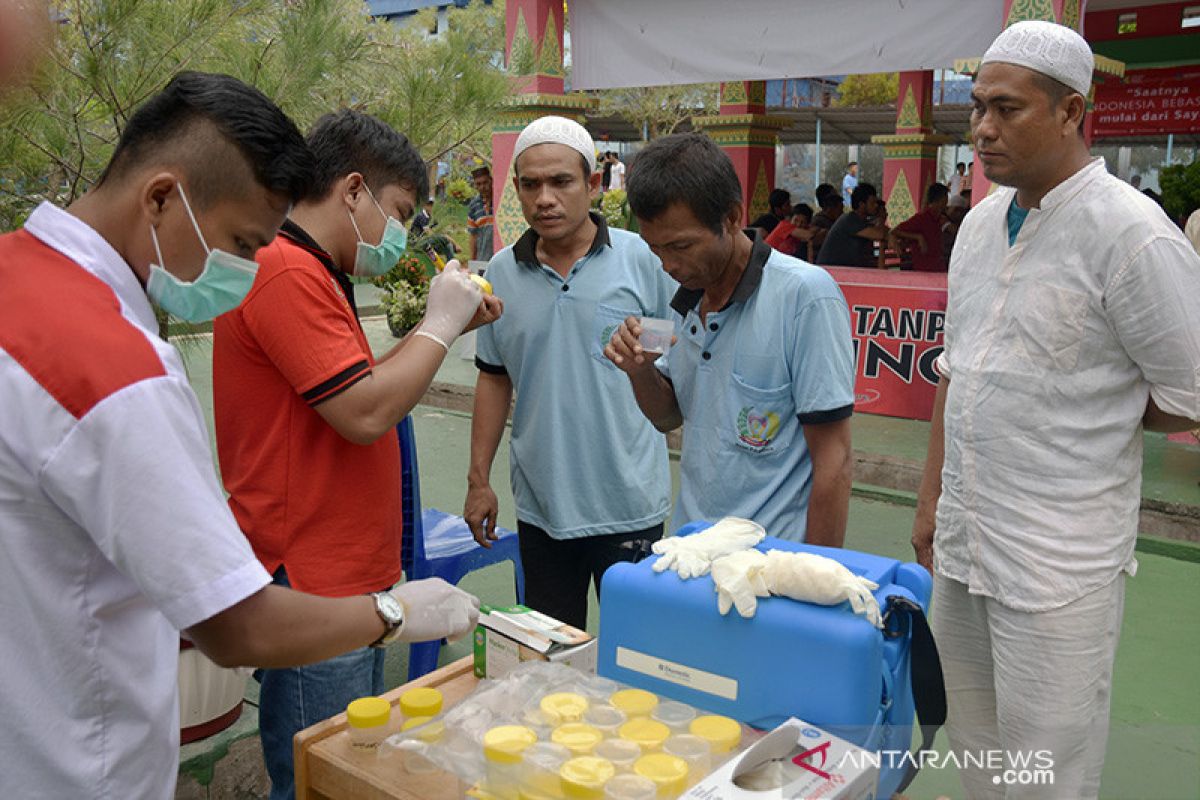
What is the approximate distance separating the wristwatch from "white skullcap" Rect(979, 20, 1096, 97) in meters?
1.45

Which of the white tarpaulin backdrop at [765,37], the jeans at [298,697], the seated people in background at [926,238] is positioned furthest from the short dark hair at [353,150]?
the seated people in background at [926,238]

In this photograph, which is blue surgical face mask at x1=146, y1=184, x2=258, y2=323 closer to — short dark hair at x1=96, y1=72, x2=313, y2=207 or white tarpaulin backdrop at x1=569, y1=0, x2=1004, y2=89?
short dark hair at x1=96, y1=72, x2=313, y2=207

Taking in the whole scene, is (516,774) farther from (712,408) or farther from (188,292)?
(712,408)

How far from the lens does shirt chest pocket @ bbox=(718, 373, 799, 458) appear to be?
6.37 feet

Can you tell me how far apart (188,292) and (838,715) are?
101 centimetres

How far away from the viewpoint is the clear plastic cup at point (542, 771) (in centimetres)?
118

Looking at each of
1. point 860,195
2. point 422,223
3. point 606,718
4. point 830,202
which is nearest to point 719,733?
point 606,718

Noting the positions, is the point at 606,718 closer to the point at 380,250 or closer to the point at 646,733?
the point at 646,733

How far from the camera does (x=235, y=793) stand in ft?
8.51

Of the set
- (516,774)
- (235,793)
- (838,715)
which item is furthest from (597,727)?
(235,793)

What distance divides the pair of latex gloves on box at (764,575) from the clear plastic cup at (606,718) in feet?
0.64

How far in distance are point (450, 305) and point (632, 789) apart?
1137 mm

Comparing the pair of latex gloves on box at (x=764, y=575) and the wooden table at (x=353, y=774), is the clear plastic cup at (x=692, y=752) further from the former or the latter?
the wooden table at (x=353, y=774)

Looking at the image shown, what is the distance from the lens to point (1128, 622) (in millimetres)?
3686
